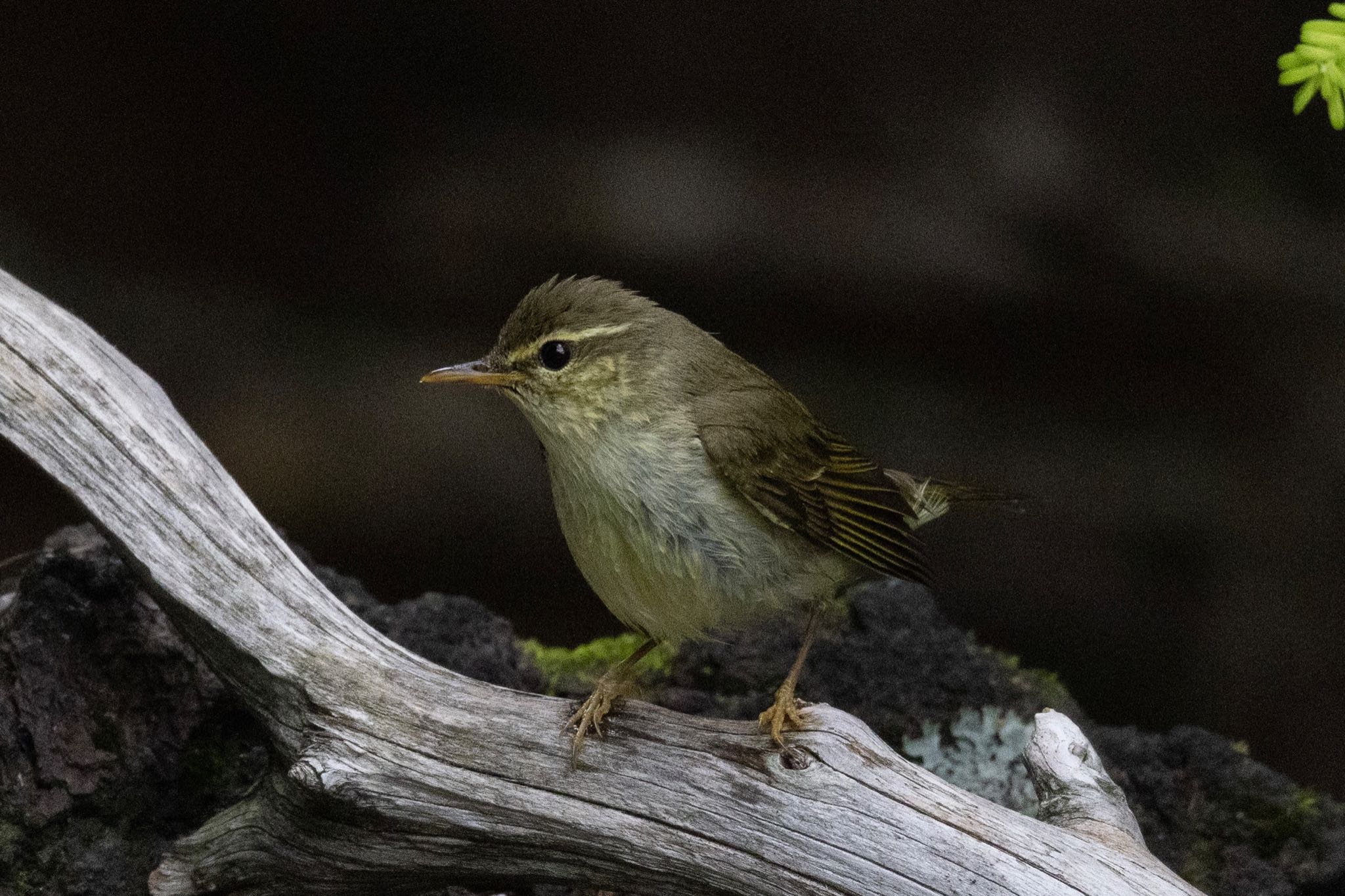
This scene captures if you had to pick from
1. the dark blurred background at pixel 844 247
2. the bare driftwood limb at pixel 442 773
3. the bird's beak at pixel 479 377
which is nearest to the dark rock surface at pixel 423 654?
the bare driftwood limb at pixel 442 773

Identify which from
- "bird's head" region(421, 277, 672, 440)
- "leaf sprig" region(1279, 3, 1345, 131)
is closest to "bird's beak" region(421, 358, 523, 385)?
"bird's head" region(421, 277, 672, 440)

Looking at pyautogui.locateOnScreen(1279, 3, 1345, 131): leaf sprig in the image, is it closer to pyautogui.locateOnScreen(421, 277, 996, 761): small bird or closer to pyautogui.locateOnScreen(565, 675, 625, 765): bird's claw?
pyautogui.locateOnScreen(421, 277, 996, 761): small bird

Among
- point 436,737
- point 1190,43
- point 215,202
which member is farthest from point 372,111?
point 1190,43

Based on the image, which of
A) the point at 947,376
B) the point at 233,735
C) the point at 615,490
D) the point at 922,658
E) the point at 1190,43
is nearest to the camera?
the point at 615,490

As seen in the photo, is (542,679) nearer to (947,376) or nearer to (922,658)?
(922,658)

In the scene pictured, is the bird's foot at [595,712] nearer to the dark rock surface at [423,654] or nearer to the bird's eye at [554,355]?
the dark rock surface at [423,654]

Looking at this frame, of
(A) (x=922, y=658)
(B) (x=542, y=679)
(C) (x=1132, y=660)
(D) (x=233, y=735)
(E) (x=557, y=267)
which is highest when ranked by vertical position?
(E) (x=557, y=267)

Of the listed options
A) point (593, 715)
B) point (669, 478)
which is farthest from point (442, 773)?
point (669, 478)
